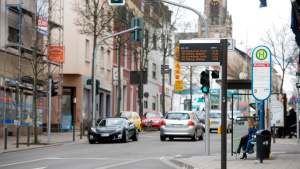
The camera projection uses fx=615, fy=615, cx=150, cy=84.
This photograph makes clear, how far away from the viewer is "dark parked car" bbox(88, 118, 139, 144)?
2931 centimetres

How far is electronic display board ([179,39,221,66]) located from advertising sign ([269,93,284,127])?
56.9 ft

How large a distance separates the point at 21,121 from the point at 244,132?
67.4 feet

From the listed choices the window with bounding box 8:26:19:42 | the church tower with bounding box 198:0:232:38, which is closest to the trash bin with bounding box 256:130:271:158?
the window with bounding box 8:26:19:42

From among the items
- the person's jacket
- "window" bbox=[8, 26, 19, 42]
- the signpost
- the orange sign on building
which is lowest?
the person's jacket

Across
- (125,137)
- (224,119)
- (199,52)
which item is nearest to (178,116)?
(125,137)

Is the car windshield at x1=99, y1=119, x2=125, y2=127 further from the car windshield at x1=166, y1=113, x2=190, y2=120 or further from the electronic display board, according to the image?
the electronic display board

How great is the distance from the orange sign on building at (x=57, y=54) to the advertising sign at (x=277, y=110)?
45.0ft

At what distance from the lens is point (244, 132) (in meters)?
18.9

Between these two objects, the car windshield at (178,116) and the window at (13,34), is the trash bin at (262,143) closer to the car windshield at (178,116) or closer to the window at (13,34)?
the car windshield at (178,116)

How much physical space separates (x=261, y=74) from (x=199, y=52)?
2090 millimetres

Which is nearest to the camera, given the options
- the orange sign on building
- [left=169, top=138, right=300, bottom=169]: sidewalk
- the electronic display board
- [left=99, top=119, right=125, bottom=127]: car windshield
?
[left=169, top=138, right=300, bottom=169]: sidewalk

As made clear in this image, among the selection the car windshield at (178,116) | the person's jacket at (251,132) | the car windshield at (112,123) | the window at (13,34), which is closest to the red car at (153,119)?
the window at (13,34)

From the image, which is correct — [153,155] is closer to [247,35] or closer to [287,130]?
[287,130]

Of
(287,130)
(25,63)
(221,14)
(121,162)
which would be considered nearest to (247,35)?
(287,130)
